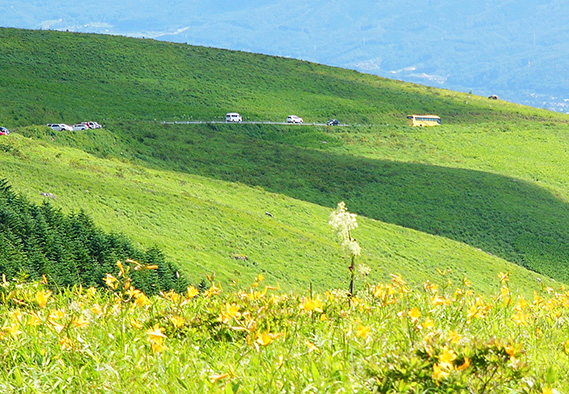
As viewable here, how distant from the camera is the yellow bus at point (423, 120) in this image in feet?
408

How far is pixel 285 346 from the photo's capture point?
22.1 feet

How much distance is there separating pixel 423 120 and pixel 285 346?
122m

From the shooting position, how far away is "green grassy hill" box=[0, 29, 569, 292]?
4606 cm

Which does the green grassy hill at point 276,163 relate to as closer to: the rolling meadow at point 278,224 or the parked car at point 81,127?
the rolling meadow at point 278,224

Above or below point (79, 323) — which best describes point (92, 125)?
above

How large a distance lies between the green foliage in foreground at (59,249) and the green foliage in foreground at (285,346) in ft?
50.2

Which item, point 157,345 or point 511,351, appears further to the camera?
point 157,345

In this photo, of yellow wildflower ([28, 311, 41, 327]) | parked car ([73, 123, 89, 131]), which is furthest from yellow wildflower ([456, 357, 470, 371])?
parked car ([73, 123, 89, 131])

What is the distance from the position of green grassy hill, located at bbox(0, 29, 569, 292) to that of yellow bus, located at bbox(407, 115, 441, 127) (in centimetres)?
194

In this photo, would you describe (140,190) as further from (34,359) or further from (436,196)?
(34,359)

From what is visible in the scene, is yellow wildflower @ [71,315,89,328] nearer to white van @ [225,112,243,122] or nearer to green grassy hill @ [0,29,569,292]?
green grassy hill @ [0,29,569,292]

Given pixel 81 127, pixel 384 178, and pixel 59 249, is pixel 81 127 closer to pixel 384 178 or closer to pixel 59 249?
pixel 384 178

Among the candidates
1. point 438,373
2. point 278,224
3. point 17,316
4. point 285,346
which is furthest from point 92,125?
point 438,373

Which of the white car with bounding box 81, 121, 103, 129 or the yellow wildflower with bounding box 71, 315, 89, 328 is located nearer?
the yellow wildflower with bounding box 71, 315, 89, 328
